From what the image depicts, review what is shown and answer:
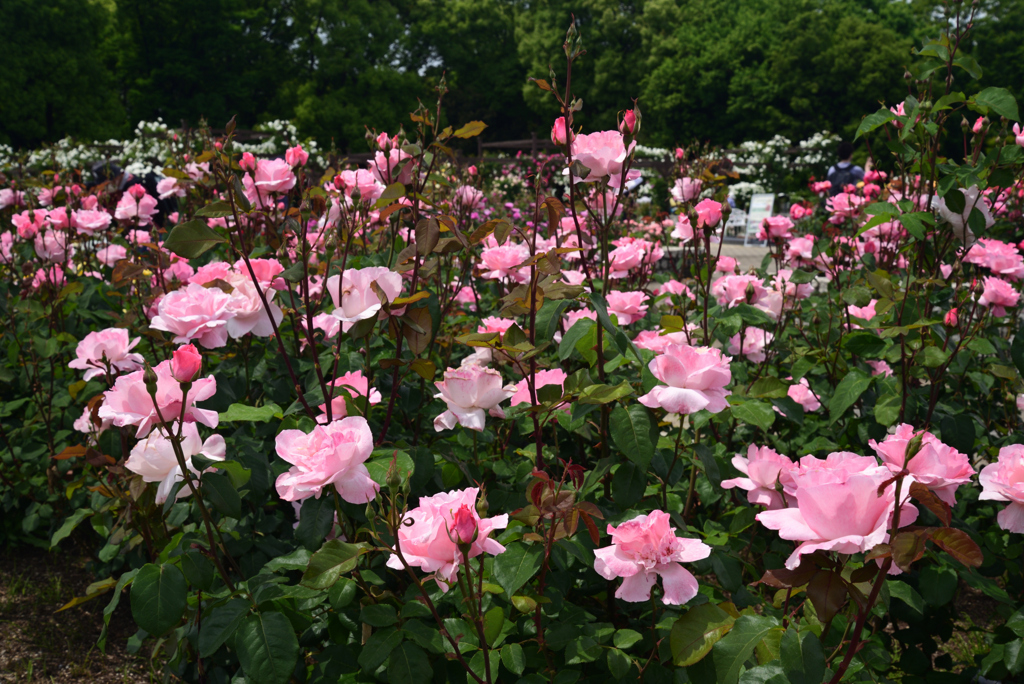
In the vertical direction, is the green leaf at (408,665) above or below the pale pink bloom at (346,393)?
below

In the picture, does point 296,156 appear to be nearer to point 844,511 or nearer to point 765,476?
point 765,476

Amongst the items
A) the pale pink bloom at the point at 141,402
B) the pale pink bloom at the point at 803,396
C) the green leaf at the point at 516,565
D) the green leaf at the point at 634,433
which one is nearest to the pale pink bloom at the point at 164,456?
the pale pink bloom at the point at 141,402

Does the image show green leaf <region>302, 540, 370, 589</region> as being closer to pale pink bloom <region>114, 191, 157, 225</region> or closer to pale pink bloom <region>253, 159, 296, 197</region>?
pale pink bloom <region>253, 159, 296, 197</region>

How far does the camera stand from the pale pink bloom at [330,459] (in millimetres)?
1002

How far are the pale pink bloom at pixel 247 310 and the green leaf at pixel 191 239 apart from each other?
108 millimetres

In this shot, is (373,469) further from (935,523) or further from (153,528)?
(935,523)

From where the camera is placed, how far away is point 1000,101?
1.50m

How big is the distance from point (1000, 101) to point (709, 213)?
0.73 metres

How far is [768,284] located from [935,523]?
1.07 m

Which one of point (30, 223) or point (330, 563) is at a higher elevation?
point (30, 223)

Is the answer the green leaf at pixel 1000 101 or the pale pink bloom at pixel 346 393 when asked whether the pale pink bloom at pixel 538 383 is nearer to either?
the pale pink bloom at pixel 346 393

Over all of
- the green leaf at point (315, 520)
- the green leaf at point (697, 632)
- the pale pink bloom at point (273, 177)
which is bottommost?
the green leaf at point (697, 632)

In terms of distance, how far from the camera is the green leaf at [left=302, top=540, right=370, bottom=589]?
0.95m

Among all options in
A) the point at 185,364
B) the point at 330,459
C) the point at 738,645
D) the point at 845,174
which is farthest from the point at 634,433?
the point at 845,174
